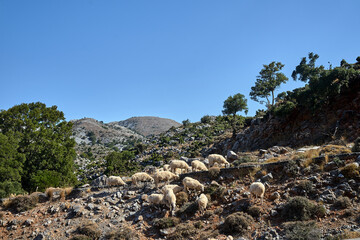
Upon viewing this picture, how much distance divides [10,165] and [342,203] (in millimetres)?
24105

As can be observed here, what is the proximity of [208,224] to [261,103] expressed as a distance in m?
35.1

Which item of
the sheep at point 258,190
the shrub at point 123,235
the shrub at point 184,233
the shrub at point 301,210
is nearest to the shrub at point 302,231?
the shrub at point 301,210

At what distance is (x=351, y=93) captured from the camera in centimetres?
2441

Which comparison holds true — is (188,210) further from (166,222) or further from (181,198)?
(166,222)

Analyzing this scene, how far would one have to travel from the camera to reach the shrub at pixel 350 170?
452 inches

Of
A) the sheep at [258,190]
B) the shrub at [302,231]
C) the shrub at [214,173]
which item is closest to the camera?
the shrub at [302,231]

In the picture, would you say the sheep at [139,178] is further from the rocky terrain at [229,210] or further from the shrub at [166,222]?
the shrub at [166,222]

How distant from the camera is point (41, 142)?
2609cm

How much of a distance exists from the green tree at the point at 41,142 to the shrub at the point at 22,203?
7.14 m

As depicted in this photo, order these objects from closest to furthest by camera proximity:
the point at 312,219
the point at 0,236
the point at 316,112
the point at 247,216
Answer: the point at 312,219, the point at 247,216, the point at 0,236, the point at 316,112

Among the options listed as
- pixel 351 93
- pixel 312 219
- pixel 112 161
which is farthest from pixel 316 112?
pixel 112 161

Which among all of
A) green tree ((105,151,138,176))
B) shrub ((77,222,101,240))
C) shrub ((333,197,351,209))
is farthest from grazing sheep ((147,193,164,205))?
green tree ((105,151,138,176))

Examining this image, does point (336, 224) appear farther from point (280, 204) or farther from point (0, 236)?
point (0, 236)

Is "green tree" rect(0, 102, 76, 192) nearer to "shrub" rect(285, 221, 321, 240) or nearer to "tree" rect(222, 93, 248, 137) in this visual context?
"shrub" rect(285, 221, 321, 240)
